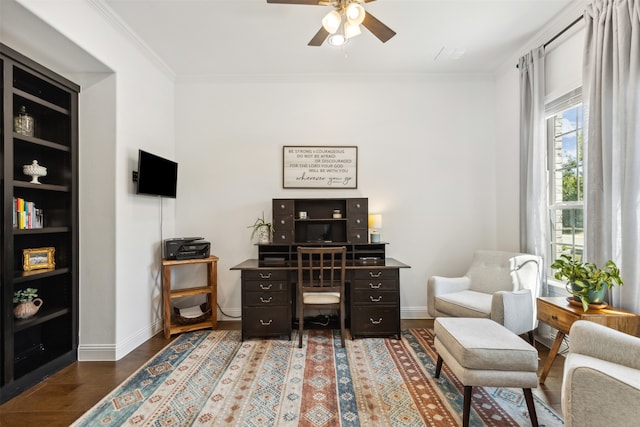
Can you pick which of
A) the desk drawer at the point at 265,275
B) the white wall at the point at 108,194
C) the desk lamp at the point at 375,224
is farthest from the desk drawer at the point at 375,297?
the white wall at the point at 108,194

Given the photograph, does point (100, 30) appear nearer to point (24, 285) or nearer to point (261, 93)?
point (261, 93)

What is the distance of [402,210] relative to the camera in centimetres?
356

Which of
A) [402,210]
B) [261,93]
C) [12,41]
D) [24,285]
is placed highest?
[261,93]

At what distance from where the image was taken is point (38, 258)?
2.31 m

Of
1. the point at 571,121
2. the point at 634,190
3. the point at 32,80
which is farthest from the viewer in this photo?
the point at 571,121

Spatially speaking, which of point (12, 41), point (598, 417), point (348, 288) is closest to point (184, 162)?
point (12, 41)

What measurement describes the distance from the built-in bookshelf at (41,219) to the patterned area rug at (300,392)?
80 cm

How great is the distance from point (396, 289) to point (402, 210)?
3.39 ft

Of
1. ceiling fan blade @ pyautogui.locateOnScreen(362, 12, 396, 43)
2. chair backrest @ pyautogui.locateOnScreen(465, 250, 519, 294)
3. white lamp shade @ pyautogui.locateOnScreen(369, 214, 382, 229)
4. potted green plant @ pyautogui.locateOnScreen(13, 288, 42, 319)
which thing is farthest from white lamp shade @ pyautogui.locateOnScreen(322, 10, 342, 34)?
potted green plant @ pyautogui.locateOnScreen(13, 288, 42, 319)

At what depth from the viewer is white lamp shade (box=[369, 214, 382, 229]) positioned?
3344 millimetres

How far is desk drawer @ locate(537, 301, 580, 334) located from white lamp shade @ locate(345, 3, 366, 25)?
2307mm

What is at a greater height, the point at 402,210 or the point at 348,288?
the point at 402,210

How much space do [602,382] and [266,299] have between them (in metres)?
2.42

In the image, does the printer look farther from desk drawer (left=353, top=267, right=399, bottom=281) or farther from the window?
the window
